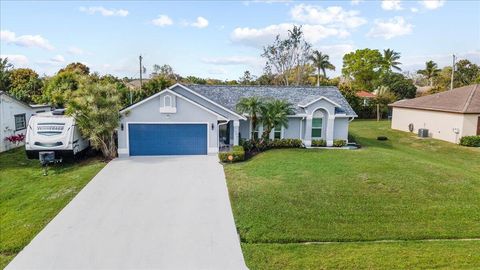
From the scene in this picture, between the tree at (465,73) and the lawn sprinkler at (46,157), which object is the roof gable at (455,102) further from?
the tree at (465,73)

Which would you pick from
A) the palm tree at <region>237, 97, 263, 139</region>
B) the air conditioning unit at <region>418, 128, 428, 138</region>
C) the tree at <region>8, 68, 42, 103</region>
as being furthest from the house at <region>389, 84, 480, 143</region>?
the tree at <region>8, 68, 42, 103</region>

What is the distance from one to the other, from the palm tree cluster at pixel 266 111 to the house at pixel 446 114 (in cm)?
1435

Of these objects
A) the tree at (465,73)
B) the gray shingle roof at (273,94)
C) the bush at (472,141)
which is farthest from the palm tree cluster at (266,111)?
the tree at (465,73)

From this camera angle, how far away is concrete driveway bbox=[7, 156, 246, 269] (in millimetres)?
8102

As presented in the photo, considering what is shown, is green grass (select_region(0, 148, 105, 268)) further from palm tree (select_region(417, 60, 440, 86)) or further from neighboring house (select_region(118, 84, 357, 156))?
palm tree (select_region(417, 60, 440, 86))

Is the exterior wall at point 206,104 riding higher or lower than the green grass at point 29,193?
higher

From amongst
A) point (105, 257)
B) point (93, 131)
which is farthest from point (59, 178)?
point (105, 257)

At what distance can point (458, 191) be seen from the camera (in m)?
13.1

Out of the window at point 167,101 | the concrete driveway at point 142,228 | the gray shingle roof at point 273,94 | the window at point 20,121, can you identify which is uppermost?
the gray shingle roof at point 273,94

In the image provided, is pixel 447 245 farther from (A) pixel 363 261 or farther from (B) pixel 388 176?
(B) pixel 388 176

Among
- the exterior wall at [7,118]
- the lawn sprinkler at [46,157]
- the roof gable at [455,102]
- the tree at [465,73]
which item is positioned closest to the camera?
the lawn sprinkler at [46,157]

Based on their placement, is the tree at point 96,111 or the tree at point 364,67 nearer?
the tree at point 96,111

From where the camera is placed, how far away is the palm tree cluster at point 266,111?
19.8 metres

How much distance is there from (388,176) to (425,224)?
450cm
